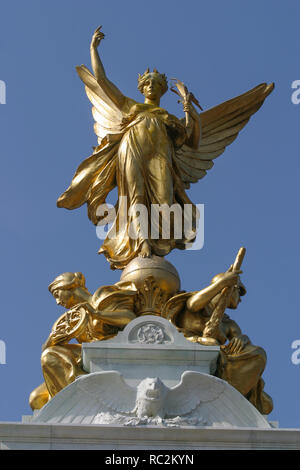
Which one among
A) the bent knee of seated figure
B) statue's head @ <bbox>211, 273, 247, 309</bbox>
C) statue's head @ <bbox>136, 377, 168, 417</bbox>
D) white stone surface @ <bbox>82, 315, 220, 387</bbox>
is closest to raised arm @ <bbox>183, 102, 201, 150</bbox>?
statue's head @ <bbox>211, 273, 247, 309</bbox>

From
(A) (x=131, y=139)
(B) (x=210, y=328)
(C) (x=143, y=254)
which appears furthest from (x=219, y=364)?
(A) (x=131, y=139)

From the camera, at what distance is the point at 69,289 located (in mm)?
23359

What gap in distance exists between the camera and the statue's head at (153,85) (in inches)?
1054

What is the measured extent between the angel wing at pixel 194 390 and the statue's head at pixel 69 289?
11.0 ft

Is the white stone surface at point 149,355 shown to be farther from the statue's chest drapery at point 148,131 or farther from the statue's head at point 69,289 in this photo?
the statue's chest drapery at point 148,131

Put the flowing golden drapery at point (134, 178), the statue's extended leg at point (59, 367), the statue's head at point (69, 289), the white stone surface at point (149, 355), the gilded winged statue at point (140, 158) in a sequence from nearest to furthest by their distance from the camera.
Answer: the white stone surface at point (149, 355) → the statue's extended leg at point (59, 367) → the statue's head at point (69, 289) → the flowing golden drapery at point (134, 178) → the gilded winged statue at point (140, 158)

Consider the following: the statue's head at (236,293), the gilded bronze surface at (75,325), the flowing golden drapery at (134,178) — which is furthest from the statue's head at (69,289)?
the statue's head at (236,293)

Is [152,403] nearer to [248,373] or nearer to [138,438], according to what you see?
[138,438]

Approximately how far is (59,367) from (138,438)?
125 inches

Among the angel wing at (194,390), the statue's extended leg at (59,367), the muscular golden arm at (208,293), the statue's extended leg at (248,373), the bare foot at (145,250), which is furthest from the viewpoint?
the bare foot at (145,250)

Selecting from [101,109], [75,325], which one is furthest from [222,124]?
[75,325]
